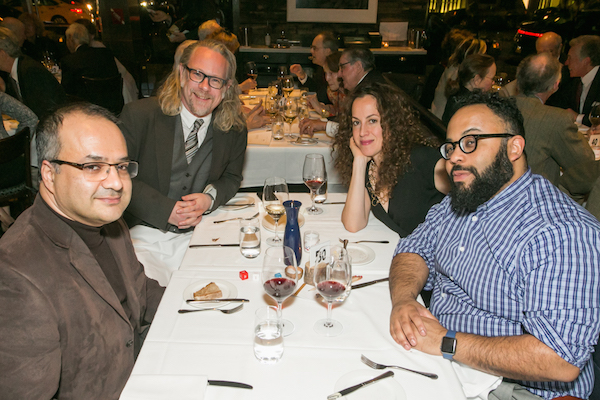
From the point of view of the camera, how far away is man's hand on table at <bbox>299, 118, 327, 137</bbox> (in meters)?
3.63

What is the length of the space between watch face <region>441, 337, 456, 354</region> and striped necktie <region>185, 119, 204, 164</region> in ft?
5.73

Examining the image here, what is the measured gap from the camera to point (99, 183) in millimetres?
1240

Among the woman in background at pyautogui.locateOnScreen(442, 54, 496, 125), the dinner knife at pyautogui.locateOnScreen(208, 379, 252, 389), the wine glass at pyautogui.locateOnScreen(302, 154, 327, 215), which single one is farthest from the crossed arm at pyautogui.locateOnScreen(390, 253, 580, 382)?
the woman in background at pyautogui.locateOnScreen(442, 54, 496, 125)

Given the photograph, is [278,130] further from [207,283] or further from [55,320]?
[55,320]

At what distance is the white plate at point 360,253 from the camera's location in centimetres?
172

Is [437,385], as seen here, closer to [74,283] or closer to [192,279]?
[192,279]

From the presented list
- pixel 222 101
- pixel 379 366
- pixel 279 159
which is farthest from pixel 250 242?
pixel 279 159

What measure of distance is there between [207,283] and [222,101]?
1356mm

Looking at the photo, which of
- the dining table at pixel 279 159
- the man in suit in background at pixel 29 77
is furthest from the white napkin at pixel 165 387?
the man in suit in background at pixel 29 77

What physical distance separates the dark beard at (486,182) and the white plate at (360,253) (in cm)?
44

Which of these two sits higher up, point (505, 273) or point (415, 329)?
point (505, 273)

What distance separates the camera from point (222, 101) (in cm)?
253

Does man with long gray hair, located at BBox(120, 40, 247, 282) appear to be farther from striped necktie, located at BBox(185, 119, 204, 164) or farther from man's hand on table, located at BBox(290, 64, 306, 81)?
man's hand on table, located at BBox(290, 64, 306, 81)

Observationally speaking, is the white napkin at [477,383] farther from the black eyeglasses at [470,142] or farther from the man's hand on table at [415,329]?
the black eyeglasses at [470,142]
